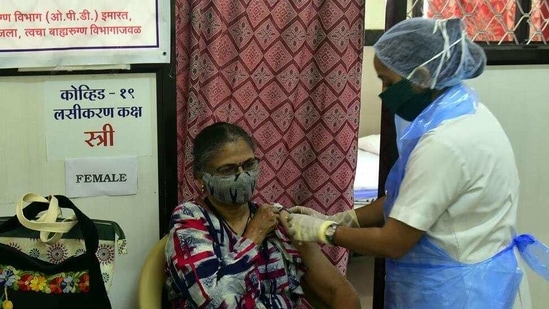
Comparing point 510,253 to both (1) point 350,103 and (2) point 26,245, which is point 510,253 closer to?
(1) point 350,103

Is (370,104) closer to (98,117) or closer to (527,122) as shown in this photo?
(527,122)

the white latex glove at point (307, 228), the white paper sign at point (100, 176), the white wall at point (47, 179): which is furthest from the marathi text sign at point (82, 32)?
the white latex glove at point (307, 228)

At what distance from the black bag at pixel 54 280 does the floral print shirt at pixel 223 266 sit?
0.76 feet

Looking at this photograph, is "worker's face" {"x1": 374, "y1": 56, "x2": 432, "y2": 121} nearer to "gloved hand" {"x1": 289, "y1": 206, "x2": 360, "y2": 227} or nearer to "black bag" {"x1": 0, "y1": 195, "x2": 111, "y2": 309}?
"gloved hand" {"x1": 289, "y1": 206, "x2": 360, "y2": 227}

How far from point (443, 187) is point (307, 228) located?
406 mm

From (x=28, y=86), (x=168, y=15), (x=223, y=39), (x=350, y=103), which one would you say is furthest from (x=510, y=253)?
(x=28, y=86)

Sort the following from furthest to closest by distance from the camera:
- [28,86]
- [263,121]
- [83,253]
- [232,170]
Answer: [263,121]
[28,86]
[232,170]
[83,253]

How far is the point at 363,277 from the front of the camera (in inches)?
142

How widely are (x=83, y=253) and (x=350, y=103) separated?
1.04 m

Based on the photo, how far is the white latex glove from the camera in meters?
1.92

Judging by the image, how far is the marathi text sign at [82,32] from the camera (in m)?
2.10

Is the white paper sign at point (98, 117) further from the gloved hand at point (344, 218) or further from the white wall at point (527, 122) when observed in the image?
the white wall at point (527, 122)

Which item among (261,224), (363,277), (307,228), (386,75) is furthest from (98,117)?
(363,277)

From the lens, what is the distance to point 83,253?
1822mm
